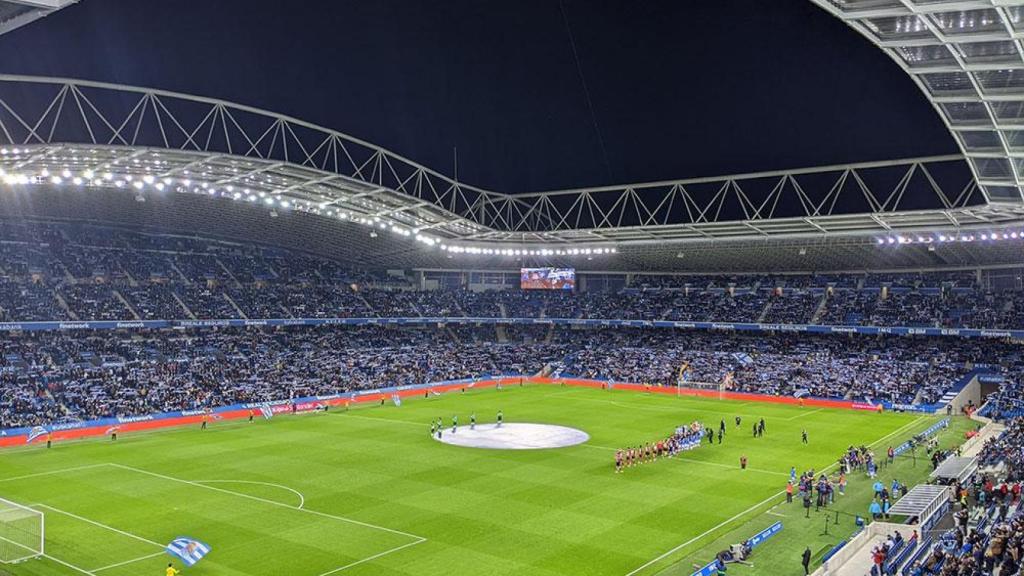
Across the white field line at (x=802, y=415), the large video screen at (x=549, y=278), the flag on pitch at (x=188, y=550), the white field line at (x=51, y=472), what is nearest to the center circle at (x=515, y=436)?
the white field line at (x=802, y=415)

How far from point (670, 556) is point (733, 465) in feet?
51.0

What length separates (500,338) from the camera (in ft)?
319

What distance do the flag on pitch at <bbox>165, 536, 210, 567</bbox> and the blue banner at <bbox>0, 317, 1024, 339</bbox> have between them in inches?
1574

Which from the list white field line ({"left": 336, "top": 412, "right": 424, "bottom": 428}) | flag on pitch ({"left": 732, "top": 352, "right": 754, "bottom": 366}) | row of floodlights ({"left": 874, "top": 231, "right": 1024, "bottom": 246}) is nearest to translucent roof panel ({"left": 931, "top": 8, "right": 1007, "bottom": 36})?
white field line ({"left": 336, "top": 412, "right": 424, "bottom": 428})

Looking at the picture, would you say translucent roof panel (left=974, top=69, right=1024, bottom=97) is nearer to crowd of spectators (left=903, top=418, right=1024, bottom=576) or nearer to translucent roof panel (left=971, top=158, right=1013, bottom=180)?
translucent roof panel (left=971, top=158, right=1013, bottom=180)

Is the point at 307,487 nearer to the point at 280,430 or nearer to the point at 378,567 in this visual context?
the point at 378,567

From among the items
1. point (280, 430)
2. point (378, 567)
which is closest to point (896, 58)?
point (378, 567)

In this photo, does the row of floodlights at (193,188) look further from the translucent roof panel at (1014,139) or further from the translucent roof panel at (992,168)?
the translucent roof panel at (1014,139)

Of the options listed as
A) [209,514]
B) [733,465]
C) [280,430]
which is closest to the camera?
[209,514]

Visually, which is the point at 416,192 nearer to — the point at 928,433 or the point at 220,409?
the point at 220,409

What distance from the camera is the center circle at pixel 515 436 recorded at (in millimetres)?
45594

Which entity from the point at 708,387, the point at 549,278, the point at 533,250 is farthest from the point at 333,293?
the point at 708,387

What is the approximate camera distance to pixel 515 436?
159 feet

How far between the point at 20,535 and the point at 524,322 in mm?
69107
